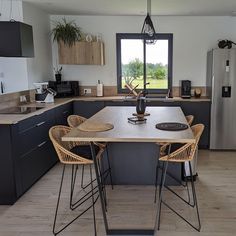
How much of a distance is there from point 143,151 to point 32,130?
52.7 inches

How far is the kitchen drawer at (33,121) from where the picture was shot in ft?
10.1


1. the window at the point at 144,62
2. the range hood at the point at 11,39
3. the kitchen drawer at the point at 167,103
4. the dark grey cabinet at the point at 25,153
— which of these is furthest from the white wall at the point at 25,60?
the kitchen drawer at the point at 167,103

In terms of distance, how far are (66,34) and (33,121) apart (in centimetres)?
223

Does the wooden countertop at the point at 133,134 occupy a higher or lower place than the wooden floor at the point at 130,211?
higher

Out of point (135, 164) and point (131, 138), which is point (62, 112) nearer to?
point (135, 164)

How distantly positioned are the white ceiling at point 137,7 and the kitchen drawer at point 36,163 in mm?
2156

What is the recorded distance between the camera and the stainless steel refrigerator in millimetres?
4621


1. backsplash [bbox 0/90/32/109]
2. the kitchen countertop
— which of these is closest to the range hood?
backsplash [bbox 0/90/32/109]

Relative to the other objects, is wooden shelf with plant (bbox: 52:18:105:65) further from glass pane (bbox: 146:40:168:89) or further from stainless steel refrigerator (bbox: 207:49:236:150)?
stainless steel refrigerator (bbox: 207:49:236:150)

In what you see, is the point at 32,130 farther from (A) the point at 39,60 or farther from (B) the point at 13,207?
(A) the point at 39,60

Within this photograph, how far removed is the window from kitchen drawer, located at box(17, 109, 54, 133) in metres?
1.97

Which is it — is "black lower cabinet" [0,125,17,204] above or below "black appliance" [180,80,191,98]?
below

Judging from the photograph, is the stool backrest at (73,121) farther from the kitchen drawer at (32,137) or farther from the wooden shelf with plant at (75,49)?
the wooden shelf with plant at (75,49)

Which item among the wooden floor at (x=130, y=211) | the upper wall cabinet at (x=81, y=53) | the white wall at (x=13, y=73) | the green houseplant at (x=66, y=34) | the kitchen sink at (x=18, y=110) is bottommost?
the wooden floor at (x=130, y=211)
